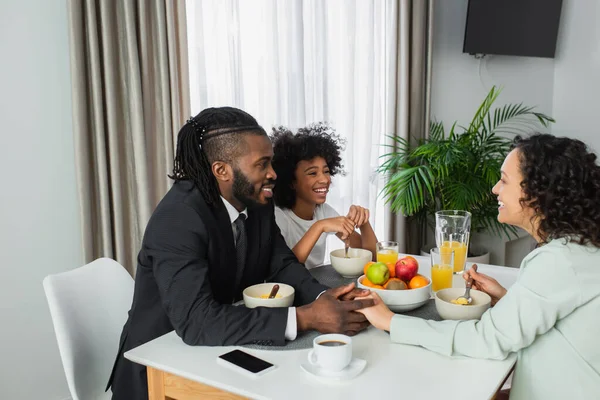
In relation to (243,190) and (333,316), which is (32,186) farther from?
(333,316)

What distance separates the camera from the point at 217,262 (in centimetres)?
154

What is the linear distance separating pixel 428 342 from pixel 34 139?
1760 millimetres

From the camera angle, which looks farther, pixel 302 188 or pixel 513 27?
pixel 513 27

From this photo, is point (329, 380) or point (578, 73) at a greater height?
point (578, 73)

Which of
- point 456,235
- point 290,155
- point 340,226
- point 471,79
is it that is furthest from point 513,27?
point 456,235

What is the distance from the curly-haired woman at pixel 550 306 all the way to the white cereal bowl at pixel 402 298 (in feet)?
0.42

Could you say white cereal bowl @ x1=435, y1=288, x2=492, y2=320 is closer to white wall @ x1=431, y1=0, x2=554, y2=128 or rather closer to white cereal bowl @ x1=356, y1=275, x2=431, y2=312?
white cereal bowl @ x1=356, y1=275, x2=431, y2=312

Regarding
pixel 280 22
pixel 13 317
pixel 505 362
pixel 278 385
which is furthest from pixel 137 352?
pixel 280 22

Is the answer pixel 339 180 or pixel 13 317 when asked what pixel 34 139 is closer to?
pixel 13 317

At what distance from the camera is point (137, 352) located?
1323 mm

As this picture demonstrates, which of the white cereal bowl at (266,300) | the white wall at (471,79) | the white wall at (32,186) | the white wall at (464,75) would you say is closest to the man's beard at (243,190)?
the white cereal bowl at (266,300)

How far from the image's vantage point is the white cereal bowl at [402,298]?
1487 mm

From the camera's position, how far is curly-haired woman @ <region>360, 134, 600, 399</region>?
1192 millimetres

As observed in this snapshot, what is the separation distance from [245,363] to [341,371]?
209 millimetres
